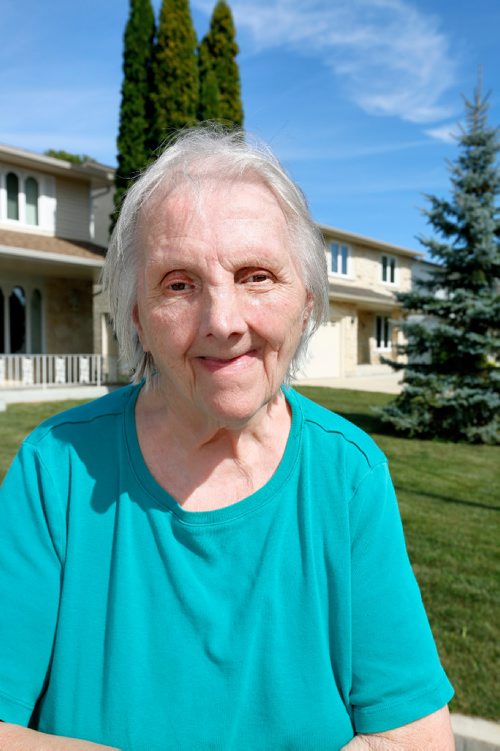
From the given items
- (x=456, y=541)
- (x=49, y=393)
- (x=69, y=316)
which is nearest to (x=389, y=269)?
(x=69, y=316)

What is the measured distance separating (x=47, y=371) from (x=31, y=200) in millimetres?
4520

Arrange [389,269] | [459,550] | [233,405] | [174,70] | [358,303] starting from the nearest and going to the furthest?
[233,405] → [459,550] → [174,70] → [358,303] → [389,269]

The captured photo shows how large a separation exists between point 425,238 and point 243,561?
1132 centimetres

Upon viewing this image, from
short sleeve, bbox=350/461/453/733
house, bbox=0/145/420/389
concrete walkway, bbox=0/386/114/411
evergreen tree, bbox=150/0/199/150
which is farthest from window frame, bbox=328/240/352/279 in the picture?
short sleeve, bbox=350/461/453/733

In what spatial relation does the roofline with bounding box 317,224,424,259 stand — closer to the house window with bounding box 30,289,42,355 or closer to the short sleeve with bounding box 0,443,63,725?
the house window with bounding box 30,289,42,355

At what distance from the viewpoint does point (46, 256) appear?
14.2m

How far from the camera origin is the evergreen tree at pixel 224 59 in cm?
1745

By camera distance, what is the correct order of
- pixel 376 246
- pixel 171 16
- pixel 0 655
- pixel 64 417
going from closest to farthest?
pixel 0 655
pixel 64 417
pixel 171 16
pixel 376 246

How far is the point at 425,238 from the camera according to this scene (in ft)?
38.6

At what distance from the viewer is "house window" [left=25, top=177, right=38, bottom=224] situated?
53.5 ft

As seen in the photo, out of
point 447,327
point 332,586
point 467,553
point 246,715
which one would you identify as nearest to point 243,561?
point 332,586

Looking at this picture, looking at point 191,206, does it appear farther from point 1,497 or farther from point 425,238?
point 425,238

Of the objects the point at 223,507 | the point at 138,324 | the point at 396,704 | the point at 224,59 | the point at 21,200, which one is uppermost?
the point at 224,59

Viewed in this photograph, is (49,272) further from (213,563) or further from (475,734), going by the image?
(213,563)
